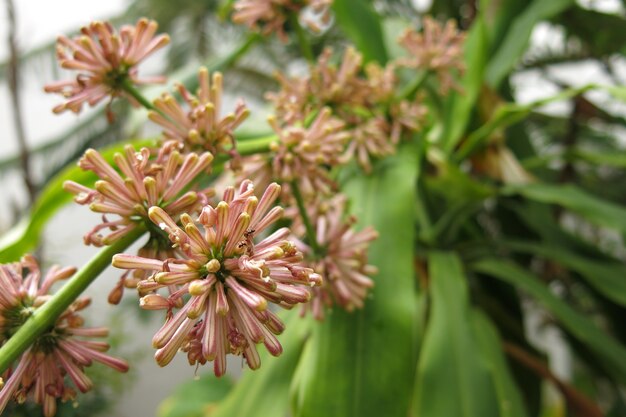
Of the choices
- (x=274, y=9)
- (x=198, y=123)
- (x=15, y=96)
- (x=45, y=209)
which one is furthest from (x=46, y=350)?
(x=15, y=96)

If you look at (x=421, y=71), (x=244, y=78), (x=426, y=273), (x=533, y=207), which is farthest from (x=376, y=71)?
(x=244, y=78)

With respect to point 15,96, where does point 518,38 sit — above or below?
below

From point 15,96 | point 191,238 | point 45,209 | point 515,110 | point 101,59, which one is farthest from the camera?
→ point 15,96

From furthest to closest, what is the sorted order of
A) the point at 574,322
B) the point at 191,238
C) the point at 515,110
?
the point at 574,322, the point at 515,110, the point at 191,238

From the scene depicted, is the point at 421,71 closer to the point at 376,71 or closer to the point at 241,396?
the point at 376,71

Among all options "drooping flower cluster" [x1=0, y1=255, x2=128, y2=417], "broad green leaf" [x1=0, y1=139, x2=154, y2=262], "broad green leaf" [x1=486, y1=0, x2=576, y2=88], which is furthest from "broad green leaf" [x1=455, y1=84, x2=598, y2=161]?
"drooping flower cluster" [x1=0, y1=255, x2=128, y2=417]

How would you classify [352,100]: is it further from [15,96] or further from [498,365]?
[15,96]

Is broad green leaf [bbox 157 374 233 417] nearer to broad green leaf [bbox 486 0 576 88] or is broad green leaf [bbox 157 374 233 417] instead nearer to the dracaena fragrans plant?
the dracaena fragrans plant
